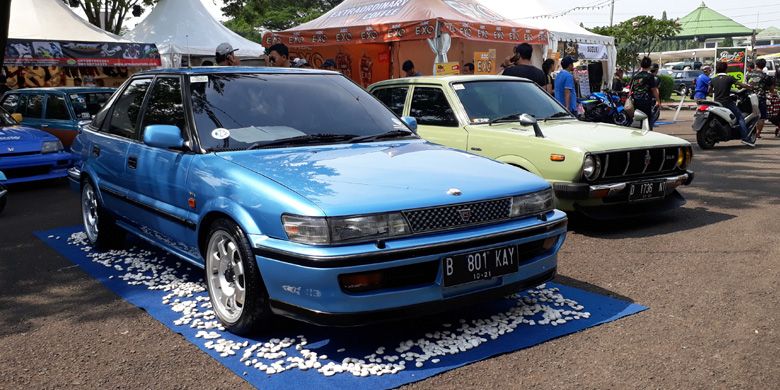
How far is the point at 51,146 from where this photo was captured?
372 inches

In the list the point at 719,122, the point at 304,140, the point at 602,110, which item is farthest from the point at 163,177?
the point at 602,110

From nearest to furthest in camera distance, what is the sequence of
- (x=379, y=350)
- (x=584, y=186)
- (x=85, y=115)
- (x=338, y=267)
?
(x=338, y=267), (x=379, y=350), (x=584, y=186), (x=85, y=115)

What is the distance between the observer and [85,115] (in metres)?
10.5

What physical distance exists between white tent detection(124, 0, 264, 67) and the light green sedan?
564 inches

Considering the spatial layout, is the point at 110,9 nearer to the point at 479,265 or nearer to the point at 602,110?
the point at 602,110

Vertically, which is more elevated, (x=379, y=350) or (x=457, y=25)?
(x=457, y=25)

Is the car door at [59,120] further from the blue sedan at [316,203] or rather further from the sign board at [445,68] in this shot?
the sign board at [445,68]

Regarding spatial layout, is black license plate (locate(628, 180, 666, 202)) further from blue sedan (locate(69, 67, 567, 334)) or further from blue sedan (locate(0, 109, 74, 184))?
blue sedan (locate(0, 109, 74, 184))

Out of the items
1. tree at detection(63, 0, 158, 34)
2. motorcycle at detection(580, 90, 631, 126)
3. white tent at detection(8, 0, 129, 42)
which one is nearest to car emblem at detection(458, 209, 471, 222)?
motorcycle at detection(580, 90, 631, 126)

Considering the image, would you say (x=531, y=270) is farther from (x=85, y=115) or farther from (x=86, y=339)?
(x=85, y=115)

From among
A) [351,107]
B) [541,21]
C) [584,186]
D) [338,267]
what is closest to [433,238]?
[338,267]

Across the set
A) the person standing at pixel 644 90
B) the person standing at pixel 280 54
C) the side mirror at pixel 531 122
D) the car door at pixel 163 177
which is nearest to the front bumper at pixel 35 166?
the person standing at pixel 280 54

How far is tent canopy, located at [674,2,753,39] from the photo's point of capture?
7888 cm

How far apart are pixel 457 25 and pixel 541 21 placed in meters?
6.60
